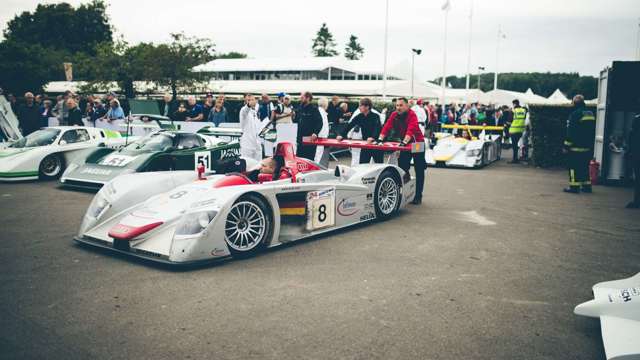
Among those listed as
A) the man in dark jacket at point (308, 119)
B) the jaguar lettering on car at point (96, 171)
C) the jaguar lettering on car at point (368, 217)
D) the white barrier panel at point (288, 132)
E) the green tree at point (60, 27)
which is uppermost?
the green tree at point (60, 27)

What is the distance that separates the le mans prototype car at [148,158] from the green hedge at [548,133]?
30.9ft

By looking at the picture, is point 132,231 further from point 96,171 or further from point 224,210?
point 96,171

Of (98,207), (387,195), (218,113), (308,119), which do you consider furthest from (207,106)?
(98,207)

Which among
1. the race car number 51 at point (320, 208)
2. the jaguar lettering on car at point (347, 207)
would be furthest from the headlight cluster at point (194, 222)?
the jaguar lettering on car at point (347, 207)

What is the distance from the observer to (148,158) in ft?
32.4

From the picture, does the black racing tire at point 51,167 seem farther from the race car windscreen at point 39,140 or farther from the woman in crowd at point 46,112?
the woman in crowd at point 46,112

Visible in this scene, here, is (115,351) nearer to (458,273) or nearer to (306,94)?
(458,273)

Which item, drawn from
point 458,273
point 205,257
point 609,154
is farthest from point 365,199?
point 609,154

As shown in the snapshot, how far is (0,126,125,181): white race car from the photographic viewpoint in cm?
1115

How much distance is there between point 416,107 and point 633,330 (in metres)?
13.7

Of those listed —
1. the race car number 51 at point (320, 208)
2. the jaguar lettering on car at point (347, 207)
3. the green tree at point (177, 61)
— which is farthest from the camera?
the green tree at point (177, 61)

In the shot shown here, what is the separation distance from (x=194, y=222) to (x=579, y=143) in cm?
834

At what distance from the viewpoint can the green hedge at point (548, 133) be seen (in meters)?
14.9

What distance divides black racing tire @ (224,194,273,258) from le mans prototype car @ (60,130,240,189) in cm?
429
